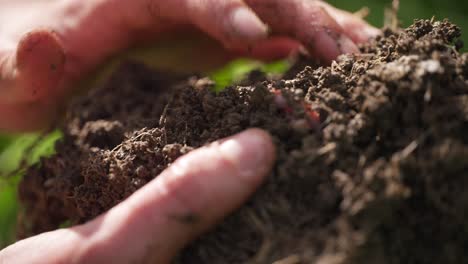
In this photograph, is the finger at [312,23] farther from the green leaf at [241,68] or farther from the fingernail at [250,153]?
the green leaf at [241,68]

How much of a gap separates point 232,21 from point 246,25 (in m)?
0.07

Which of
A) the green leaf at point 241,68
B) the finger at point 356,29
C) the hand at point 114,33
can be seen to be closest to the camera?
the hand at point 114,33

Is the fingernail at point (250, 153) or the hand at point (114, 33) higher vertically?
the hand at point (114, 33)

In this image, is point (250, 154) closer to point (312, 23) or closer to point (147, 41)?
point (312, 23)

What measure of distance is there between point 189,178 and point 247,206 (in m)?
0.15

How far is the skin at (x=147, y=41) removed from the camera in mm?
974

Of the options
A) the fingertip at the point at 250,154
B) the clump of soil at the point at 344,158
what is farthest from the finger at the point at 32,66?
the fingertip at the point at 250,154

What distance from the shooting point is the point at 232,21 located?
122 cm

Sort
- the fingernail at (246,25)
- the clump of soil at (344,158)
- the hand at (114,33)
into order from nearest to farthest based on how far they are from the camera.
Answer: the clump of soil at (344,158) < the fingernail at (246,25) < the hand at (114,33)

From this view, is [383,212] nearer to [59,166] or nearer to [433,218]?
[433,218]

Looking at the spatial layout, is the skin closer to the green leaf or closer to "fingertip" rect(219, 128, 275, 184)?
"fingertip" rect(219, 128, 275, 184)

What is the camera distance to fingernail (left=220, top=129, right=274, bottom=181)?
971mm

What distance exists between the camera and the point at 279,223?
38.4 inches

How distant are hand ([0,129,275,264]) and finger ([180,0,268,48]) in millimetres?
283
